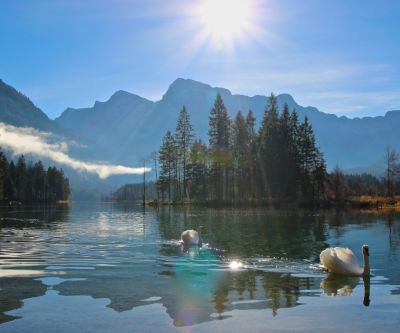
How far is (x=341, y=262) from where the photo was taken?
18.4m

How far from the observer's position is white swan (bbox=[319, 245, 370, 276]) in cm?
1823

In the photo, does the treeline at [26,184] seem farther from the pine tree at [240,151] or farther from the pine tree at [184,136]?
the pine tree at [240,151]

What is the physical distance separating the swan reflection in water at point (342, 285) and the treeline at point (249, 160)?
63.8 metres

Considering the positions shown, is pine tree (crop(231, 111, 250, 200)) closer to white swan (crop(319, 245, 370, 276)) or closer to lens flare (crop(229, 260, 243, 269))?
lens flare (crop(229, 260, 243, 269))

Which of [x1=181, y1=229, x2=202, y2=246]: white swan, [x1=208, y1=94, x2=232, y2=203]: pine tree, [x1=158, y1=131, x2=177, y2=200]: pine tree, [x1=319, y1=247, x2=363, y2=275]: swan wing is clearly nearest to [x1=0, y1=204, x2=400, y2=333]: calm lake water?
[x1=319, y1=247, x2=363, y2=275]: swan wing

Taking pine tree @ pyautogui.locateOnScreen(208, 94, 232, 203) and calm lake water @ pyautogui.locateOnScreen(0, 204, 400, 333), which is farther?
pine tree @ pyautogui.locateOnScreen(208, 94, 232, 203)

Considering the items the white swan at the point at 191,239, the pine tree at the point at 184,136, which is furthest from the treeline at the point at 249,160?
the white swan at the point at 191,239

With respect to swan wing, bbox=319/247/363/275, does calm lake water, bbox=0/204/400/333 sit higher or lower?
lower

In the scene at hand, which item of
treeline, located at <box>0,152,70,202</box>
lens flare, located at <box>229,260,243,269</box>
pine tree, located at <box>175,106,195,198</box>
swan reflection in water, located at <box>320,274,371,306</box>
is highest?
pine tree, located at <box>175,106,195,198</box>

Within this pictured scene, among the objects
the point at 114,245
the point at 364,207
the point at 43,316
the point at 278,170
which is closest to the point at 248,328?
the point at 43,316

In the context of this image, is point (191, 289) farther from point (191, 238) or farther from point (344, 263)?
point (191, 238)

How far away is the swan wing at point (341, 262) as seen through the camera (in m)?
18.2

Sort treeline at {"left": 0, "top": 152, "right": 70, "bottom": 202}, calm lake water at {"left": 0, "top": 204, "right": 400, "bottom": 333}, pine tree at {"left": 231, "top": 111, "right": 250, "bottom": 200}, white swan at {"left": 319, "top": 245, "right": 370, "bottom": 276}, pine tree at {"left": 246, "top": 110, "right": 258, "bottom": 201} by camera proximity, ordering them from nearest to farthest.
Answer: calm lake water at {"left": 0, "top": 204, "right": 400, "bottom": 333}, white swan at {"left": 319, "top": 245, "right": 370, "bottom": 276}, pine tree at {"left": 246, "top": 110, "right": 258, "bottom": 201}, pine tree at {"left": 231, "top": 111, "right": 250, "bottom": 200}, treeline at {"left": 0, "top": 152, "right": 70, "bottom": 202}

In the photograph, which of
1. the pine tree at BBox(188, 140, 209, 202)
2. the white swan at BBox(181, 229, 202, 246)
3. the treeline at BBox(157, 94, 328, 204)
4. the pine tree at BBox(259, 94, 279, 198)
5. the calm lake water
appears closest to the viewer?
the calm lake water
